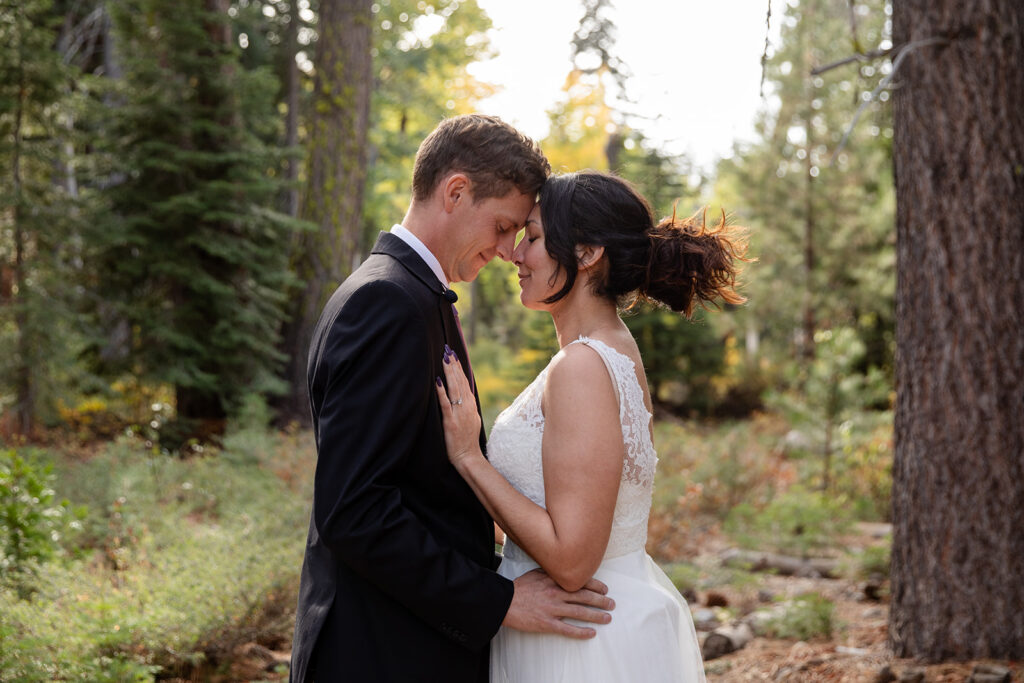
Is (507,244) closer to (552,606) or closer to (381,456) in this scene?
(381,456)

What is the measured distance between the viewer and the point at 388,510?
212 cm

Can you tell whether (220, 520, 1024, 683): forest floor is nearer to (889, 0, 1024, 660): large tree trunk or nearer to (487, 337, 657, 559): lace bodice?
(889, 0, 1024, 660): large tree trunk

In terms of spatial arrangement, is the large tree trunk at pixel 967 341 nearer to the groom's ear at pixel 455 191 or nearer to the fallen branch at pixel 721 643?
the fallen branch at pixel 721 643

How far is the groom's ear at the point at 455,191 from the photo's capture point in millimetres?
2602

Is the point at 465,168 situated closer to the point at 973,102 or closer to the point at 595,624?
the point at 595,624

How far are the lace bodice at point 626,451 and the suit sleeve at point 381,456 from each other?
1.60 ft

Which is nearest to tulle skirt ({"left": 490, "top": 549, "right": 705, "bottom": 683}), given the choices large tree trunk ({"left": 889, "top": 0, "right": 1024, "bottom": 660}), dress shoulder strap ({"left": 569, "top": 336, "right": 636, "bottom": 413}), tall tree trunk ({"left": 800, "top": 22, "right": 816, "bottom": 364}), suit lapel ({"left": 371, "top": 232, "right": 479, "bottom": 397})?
dress shoulder strap ({"left": 569, "top": 336, "right": 636, "bottom": 413})

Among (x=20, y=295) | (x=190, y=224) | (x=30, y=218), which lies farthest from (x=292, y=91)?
(x=20, y=295)

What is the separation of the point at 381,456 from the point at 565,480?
1.93 ft

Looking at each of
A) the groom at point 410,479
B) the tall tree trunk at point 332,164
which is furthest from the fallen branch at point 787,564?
the groom at point 410,479

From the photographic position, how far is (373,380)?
214cm

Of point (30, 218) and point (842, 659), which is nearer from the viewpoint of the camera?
point (842, 659)

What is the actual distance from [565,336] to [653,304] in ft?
1.33

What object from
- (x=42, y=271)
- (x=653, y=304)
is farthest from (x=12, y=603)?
(x=42, y=271)
